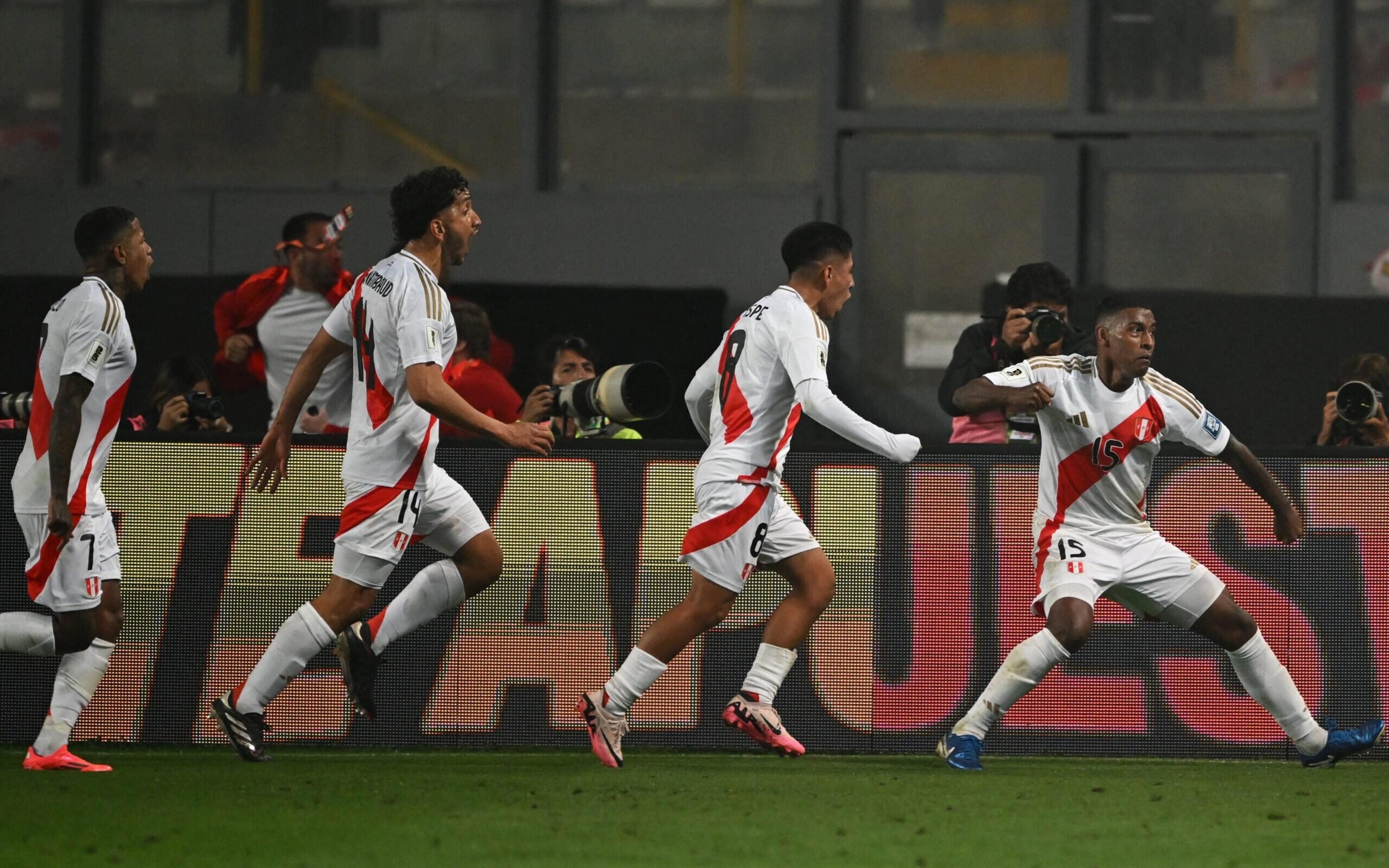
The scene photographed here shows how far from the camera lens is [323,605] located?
22.8 feet

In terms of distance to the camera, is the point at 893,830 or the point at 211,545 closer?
the point at 893,830

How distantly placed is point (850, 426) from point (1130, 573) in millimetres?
1358

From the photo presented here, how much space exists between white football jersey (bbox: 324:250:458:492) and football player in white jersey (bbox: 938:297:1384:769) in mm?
1951

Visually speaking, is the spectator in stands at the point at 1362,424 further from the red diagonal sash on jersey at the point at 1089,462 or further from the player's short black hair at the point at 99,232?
the player's short black hair at the point at 99,232

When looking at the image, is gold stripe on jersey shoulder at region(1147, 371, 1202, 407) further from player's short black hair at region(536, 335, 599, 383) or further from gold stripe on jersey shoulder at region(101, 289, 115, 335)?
gold stripe on jersey shoulder at region(101, 289, 115, 335)

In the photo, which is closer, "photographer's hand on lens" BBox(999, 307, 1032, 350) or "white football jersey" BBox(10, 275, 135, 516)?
"white football jersey" BBox(10, 275, 135, 516)

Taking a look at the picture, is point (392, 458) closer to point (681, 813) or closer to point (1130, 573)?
point (681, 813)

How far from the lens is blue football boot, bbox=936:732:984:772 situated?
7.26 metres

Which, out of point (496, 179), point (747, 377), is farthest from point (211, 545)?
point (496, 179)

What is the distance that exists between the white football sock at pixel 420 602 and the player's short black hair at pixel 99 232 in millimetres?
1641

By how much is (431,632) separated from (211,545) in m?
0.97

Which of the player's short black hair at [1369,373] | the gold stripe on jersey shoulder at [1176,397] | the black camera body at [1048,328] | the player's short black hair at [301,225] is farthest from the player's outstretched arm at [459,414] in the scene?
the player's short black hair at [1369,373]

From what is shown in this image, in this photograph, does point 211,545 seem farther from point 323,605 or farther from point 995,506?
point 995,506

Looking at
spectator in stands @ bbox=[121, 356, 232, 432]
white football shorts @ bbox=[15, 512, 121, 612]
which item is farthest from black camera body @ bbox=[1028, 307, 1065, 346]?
white football shorts @ bbox=[15, 512, 121, 612]
